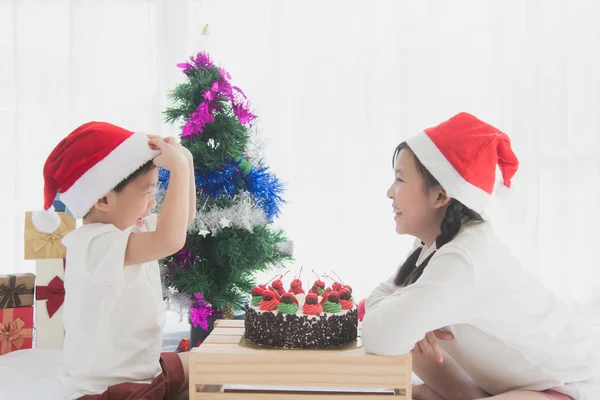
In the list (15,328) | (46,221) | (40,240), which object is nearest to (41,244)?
(40,240)

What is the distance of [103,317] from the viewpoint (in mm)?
1531

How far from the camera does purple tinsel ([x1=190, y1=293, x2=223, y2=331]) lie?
93.4 inches

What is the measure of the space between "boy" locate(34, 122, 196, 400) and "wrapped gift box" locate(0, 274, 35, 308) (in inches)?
39.4

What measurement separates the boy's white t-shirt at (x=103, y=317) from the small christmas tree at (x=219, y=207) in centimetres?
74

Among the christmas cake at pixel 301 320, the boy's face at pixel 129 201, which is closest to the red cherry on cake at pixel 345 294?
the christmas cake at pixel 301 320

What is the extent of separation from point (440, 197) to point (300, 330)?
20.8 inches

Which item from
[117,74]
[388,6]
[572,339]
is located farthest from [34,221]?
[388,6]

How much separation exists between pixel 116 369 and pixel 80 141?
23.8 inches

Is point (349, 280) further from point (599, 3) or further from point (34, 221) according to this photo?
point (599, 3)

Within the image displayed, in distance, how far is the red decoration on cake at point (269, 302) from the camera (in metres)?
1.55

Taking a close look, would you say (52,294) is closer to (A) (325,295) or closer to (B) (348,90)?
(A) (325,295)

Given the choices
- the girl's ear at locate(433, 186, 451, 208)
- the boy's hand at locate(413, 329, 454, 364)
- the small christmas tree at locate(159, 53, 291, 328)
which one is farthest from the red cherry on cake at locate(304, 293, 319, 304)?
the small christmas tree at locate(159, 53, 291, 328)

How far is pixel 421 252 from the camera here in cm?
181

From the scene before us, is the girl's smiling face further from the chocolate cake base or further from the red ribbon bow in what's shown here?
the red ribbon bow
